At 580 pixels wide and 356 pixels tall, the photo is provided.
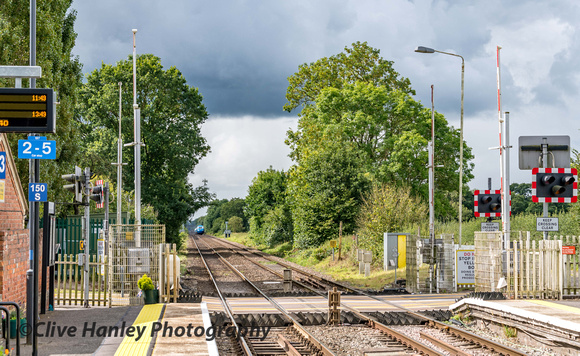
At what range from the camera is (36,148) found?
10469 millimetres

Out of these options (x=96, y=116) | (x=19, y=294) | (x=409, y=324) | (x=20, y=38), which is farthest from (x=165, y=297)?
(x=96, y=116)

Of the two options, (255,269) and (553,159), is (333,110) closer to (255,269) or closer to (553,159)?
(255,269)

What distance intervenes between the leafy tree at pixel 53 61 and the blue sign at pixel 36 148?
12.2 m

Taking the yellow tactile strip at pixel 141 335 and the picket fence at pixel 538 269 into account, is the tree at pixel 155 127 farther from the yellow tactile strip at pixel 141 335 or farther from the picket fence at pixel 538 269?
the picket fence at pixel 538 269

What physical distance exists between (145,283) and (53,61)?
502 inches

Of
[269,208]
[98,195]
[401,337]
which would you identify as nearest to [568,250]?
[401,337]

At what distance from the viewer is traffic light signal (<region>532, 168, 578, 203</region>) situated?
53.6 ft

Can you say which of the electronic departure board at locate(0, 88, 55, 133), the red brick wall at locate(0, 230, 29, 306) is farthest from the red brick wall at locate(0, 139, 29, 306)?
the electronic departure board at locate(0, 88, 55, 133)

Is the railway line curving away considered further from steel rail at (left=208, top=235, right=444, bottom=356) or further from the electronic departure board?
the electronic departure board

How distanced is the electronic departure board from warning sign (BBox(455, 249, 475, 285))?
15834 millimetres

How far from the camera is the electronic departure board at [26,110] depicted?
10086 millimetres

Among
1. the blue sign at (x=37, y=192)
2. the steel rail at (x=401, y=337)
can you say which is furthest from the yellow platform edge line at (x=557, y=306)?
the blue sign at (x=37, y=192)

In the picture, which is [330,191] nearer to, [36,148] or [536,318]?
[536,318]

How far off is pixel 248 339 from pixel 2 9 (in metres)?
17.5
